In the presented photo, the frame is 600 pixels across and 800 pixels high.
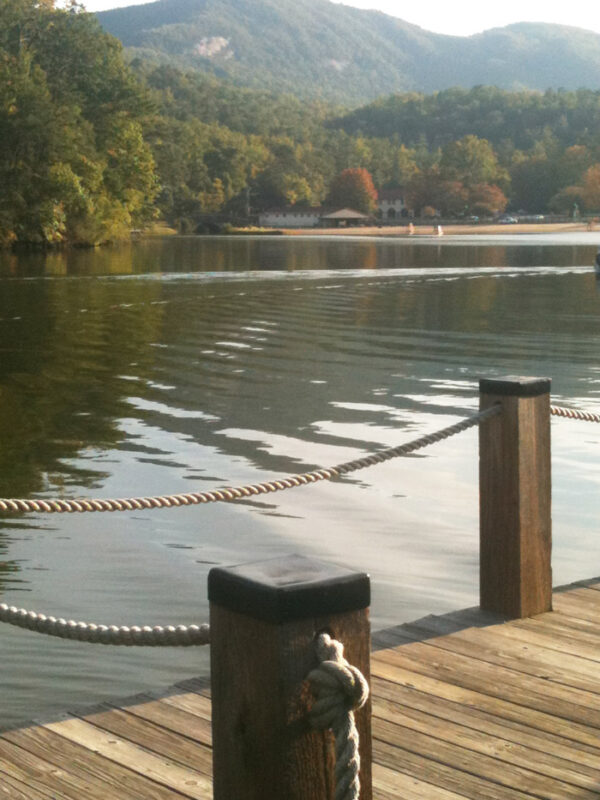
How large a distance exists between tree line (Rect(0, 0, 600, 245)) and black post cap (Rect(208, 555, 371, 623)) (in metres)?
58.6

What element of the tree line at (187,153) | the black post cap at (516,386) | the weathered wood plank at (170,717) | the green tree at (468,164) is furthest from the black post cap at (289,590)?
the green tree at (468,164)

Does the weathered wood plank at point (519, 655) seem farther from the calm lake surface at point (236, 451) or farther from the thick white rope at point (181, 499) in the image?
the calm lake surface at point (236, 451)

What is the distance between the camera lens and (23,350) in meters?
18.9

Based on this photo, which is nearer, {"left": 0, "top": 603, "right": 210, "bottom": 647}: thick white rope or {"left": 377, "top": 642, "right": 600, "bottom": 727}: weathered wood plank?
{"left": 0, "top": 603, "right": 210, "bottom": 647}: thick white rope

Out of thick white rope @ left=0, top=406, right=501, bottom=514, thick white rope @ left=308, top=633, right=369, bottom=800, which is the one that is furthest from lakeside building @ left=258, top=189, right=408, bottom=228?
thick white rope @ left=308, top=633, right=369, bottom=800

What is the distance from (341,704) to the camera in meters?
2.13

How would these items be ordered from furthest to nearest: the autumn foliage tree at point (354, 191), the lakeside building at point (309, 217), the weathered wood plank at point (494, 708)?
the autumn foliage tree at point (354, 191) < the lakeside building at point (309, 217) < the weathered wood plank at point (494, 708)

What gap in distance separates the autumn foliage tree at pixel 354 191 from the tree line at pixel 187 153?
0.64 feet

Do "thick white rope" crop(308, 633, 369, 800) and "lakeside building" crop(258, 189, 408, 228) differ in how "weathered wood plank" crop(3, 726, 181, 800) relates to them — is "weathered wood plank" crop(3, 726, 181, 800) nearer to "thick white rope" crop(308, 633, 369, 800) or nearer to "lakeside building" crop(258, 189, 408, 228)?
"thick white rope" crop(308, 633, 369, 800)

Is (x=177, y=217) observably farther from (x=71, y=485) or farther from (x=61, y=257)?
(x=71, y=485)

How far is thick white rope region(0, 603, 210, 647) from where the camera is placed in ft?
7.95

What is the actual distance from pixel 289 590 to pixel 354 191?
170m

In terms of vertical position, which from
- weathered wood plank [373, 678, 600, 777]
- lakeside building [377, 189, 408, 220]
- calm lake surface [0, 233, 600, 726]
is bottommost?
calm lake surface [0, 233, 600, 726]

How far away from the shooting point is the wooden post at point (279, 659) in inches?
86.3
